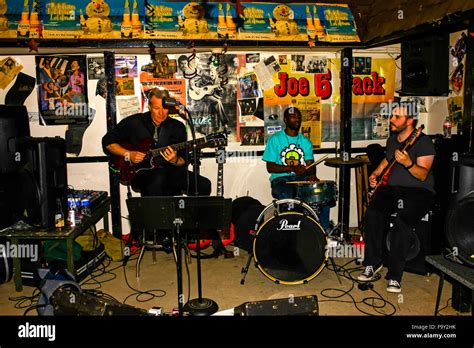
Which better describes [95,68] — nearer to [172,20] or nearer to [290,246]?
[172,20]

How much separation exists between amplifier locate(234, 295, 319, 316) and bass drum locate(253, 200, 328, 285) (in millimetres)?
1977

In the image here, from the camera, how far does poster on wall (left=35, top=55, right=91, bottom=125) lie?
616 cm

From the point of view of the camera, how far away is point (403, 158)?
4.70 meters

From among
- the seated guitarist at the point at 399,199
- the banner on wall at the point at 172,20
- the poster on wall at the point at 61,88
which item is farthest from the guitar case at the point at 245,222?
the poster on wall at the point at 61,88

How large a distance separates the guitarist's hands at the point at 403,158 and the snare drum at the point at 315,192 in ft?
2.46

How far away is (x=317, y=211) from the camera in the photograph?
16.7 feet

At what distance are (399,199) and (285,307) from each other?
2729 mm

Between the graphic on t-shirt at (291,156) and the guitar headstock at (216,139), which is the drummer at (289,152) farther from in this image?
the guitar headstock at (216,139)

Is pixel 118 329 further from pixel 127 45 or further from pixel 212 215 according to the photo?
pixel 127 45

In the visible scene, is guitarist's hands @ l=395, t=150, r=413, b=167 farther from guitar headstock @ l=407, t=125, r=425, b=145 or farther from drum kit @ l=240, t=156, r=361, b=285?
drum kit @ l=240, t=156, r=361, b=285

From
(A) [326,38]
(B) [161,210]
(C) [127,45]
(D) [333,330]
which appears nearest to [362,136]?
(A) [326,38]

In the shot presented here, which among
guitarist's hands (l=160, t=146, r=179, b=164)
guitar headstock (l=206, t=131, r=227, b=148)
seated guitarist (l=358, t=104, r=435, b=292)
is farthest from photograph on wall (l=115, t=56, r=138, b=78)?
seated guitarist (l=358, t=104, r=435, b=292)

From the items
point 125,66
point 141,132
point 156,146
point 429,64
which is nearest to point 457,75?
point 429,64

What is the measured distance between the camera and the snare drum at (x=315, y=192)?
15.9 ft
